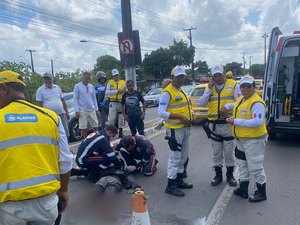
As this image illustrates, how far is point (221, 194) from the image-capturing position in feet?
15.7

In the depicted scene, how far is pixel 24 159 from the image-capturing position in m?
2.04

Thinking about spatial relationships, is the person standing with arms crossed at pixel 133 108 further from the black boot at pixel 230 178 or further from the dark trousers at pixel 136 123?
the black boot at pixel 230 178

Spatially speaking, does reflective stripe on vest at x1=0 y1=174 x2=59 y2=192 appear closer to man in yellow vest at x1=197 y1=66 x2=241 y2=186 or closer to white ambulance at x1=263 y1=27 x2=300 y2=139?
man in yellow vest at x1=197 y1=66 x2=241 y2=186

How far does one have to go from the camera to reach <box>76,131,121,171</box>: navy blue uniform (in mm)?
5137

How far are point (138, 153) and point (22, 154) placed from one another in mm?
4037

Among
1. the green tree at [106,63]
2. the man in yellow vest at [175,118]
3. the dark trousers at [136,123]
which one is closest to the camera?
the man in yellow vest at [175,118]

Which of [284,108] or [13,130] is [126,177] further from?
[284,108]

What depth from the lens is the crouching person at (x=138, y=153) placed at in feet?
19.2

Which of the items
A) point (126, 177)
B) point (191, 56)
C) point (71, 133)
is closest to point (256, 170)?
point (126, 177)

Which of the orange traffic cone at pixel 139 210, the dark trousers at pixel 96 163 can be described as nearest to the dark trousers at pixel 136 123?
the dark trousers at pixel 96 163

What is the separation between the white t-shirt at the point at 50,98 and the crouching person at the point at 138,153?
1976 millimetres

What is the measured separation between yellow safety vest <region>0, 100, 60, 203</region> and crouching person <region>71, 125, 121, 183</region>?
118 inches

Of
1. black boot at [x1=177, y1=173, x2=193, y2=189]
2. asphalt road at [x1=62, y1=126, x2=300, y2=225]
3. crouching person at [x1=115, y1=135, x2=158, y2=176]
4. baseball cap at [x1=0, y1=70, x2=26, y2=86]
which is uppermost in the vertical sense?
baseball cap at [x1=0, y1=70, x2=26, y2=86]

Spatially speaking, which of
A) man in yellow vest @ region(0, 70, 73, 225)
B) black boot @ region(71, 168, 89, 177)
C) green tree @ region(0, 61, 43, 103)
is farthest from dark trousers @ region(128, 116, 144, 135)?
green tree @ region(0, 61, 43, 103)
